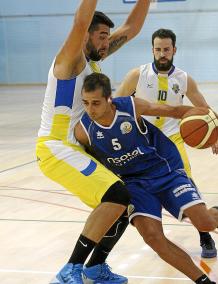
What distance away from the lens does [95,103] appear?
4500 millimetres

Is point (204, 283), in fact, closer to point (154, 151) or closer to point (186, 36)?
point (154, 151)

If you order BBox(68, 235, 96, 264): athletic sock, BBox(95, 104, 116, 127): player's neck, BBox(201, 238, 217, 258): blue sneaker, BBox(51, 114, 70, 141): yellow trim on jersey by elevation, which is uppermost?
BBox(95, 104, 116, 127): player's neck

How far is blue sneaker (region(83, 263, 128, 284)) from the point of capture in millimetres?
4906

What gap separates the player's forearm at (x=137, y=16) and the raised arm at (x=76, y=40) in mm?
1208

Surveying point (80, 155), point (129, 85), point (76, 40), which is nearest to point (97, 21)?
point (76, 40)

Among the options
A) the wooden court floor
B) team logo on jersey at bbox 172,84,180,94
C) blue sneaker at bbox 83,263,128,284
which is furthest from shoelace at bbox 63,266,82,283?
team logo on jersey at bbox 172,84,180,94

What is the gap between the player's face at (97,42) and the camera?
16.0ft

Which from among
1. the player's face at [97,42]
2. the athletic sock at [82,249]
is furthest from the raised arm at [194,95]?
the athletic sock at [82,249]

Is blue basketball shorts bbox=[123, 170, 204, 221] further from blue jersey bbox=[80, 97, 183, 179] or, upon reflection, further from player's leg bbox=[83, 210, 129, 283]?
player's leg bbox=[83, 210, 129, 283]

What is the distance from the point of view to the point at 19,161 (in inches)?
420

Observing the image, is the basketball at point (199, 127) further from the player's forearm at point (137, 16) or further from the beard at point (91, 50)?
the player's forearm at point (137, 16)

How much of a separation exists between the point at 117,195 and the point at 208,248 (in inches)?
57.4

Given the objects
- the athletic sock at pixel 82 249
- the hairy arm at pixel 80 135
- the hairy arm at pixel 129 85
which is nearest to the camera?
the athletic sock at pixel 82 249

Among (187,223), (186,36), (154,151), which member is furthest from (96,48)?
(186,36)
